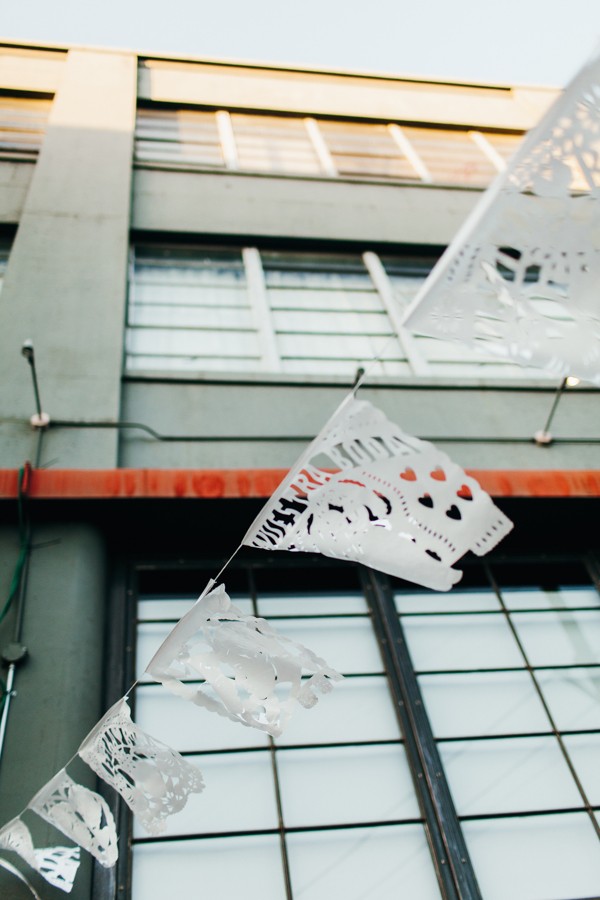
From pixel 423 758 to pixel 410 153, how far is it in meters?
8.82

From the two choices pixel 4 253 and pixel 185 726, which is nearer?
pixel 185 726

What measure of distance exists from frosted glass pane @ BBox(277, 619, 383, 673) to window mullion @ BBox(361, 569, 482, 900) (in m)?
0.08

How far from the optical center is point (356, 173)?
395 inches

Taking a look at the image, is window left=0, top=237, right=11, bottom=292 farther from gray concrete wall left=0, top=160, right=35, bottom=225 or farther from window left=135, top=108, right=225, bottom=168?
window left=135, top=108, right=225, bottom=168

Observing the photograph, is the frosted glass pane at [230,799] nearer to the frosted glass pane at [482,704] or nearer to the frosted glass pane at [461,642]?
the frosted glass pane at [482,704]

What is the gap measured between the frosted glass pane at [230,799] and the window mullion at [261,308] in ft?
12.0

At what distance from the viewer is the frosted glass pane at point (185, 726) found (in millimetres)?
4227

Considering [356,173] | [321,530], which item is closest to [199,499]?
[321,530]

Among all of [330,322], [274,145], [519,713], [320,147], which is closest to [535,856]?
[519,713]

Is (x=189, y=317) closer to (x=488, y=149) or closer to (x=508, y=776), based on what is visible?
(x=508, y=776)

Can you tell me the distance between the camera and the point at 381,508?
3.32 metres

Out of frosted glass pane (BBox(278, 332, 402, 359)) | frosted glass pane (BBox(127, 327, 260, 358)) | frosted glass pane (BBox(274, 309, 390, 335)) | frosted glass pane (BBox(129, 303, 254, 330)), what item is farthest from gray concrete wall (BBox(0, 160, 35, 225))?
frosted glass pane (BBox(278, 332, 402, 359))

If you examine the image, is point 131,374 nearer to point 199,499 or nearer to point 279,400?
point 279,400

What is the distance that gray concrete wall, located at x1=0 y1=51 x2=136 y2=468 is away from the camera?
5.58 meters
